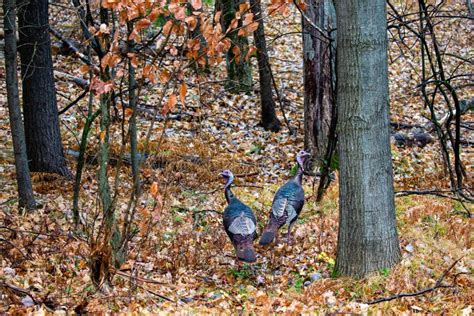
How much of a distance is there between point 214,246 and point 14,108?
3164mm

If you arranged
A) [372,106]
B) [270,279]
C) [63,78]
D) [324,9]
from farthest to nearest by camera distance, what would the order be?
1. [63,78]
2. [324,9]
3. [270,279]
4. [372,106]

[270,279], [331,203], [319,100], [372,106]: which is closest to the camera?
[372,106]

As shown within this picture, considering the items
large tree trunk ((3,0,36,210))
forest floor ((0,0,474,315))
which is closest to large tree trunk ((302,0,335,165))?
forest floor ((0,0,474,315))

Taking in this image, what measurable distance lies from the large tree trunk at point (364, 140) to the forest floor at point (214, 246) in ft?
0.98

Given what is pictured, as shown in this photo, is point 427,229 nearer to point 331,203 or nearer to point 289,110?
point 331,203

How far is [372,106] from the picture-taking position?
598cm

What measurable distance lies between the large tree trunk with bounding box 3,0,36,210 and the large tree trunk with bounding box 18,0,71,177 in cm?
201

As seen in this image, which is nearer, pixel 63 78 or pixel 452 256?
pixel 452 256

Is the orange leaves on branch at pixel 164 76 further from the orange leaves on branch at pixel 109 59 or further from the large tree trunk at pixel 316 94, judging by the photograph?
the large tree trunk at pixel 316 94

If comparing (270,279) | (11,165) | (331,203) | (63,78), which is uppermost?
(63,78)

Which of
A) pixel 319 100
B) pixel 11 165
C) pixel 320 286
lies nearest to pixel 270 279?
pixel 320 286

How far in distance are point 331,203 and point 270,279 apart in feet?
8.72

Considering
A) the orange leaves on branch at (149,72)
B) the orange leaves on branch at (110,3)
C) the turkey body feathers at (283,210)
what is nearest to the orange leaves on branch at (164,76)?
the orange leaves on branch at (149,72)

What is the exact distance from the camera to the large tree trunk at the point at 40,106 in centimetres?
1009
